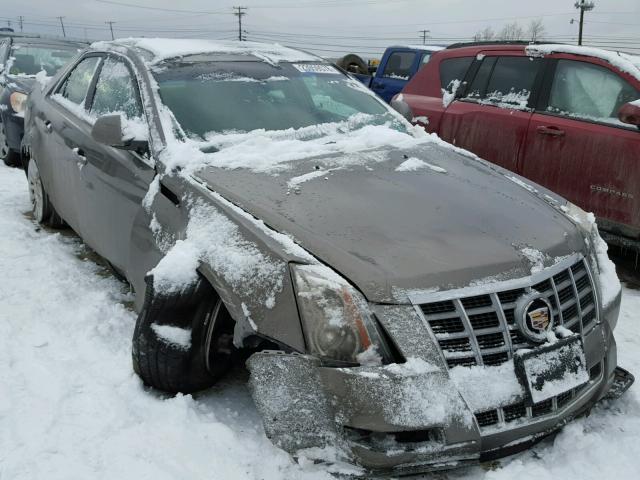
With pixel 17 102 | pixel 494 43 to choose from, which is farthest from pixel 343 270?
pixel 17 102

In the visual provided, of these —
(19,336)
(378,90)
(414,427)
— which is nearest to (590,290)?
(414,427)

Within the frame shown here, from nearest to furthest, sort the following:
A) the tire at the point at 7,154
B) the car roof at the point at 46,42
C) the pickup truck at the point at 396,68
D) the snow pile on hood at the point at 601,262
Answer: the snow pile on hood at the point at 601,262 → the tire at the point at 7,154 → the car roof at the point at 46,42 → the pickup truck at the point at 396,68

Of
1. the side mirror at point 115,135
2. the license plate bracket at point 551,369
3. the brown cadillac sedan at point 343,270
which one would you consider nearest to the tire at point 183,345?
the brown cadillac sedan at point 343,270

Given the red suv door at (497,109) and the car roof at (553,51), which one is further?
the red suv door at (497,109)

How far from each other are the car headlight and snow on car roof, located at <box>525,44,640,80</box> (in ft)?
11.2

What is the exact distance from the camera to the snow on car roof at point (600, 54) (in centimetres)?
445

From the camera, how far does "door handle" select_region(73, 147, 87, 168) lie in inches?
150

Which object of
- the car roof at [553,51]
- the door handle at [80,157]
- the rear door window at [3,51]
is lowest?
the door handle at [80,157]

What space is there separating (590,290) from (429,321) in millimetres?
854

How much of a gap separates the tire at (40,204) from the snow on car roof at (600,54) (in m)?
4.15

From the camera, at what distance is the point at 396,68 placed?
10805 millimetres

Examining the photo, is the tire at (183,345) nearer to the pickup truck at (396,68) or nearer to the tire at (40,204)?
the tire at (40,204)

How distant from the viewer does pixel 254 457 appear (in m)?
2.31

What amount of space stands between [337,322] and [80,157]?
254 centimetres
